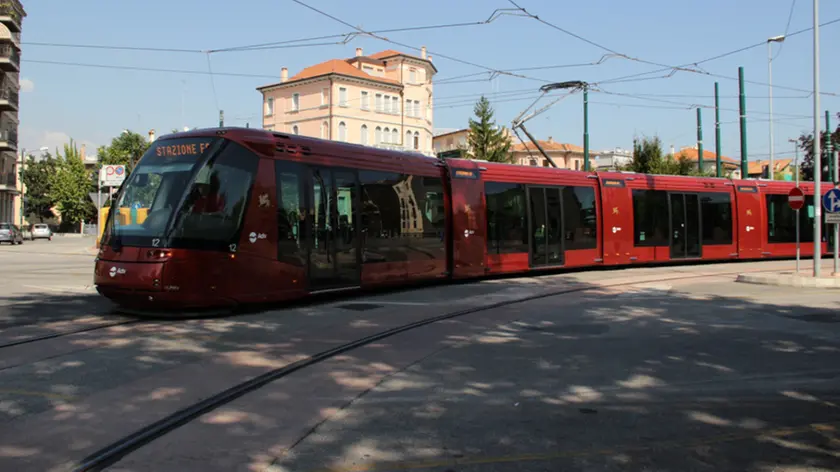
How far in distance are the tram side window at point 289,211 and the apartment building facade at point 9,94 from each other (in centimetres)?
5739

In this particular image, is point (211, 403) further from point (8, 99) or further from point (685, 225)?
point (8, 99)

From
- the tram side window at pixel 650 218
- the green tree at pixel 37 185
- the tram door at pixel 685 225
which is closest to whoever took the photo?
the tram side window at pixel 650 218

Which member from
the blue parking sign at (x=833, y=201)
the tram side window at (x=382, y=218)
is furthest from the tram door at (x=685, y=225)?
the tram side window at (x=382, y=218)

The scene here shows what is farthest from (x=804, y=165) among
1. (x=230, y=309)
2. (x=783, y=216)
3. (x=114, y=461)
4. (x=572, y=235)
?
(x=114, y=461)

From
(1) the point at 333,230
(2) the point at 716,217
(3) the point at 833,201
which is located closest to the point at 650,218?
(2) the point at 716,217

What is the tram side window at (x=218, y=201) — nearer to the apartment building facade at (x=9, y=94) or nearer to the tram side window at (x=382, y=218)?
the tram side window at (x=382, y=218)

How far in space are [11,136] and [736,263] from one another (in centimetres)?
6269

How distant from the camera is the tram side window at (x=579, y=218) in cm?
1911

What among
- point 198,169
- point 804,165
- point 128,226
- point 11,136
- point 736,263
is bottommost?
point 736,263

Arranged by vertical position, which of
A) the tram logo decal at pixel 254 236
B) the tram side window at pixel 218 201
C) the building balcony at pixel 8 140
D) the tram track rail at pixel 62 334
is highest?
the building balcony at pixel 8 140

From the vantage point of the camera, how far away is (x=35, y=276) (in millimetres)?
17656

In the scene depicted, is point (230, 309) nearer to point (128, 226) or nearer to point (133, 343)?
point (128, 226)

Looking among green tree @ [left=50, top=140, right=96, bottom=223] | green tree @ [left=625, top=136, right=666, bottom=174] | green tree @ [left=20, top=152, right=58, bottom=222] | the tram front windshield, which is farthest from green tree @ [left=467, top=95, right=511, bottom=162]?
green tree @ [left=20, top=152, right=58, bottom=222]

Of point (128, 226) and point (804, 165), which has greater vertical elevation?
point (804, 165)
